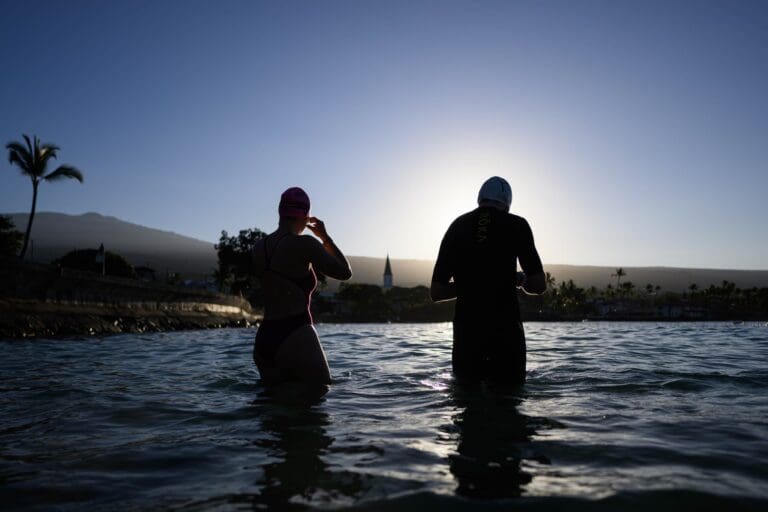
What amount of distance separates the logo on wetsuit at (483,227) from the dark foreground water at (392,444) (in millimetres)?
1267

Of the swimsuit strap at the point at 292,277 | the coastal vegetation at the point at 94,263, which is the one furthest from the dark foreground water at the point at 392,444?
the coastal vegetation at the point at 94,263

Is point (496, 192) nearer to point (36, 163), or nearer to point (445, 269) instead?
point (445, 269)

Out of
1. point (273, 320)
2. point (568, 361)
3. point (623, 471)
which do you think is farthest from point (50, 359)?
point (623, 471)

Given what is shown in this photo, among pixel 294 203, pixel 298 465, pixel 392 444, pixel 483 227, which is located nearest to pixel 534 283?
pixel 483 227

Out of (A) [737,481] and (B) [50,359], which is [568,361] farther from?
(B) [50,359]

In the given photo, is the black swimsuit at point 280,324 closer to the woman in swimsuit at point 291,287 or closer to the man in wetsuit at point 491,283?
the woman in swimsuit at point 291,287

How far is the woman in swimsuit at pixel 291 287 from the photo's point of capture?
4.71m

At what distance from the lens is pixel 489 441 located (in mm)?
3129

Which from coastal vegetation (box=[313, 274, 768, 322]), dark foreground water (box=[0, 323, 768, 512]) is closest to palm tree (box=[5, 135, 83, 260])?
dark foreground water (box=[0, 323, 768, 512])

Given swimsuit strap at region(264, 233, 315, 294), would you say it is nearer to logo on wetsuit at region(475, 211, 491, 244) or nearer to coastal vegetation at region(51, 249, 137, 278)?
logo on wetsuit at region(475, 211, 491, 244)

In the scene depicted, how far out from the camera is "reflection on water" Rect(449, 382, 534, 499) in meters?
2.40

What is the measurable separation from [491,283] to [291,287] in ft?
5.73

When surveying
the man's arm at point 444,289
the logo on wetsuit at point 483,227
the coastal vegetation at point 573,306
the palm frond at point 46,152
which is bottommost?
the coastal vegetation at point 573,306

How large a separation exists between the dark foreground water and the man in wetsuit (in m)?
0.27
